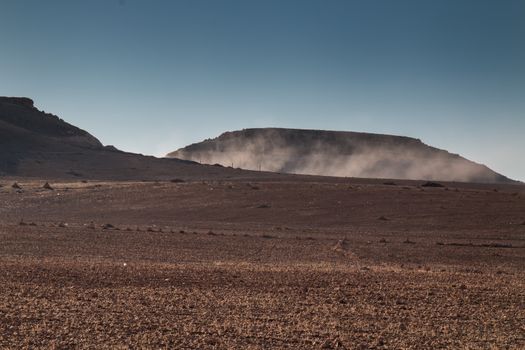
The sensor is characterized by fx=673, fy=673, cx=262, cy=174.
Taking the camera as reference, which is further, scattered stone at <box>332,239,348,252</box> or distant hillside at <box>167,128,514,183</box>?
distant hillside at <box>167,128,514,183</box>

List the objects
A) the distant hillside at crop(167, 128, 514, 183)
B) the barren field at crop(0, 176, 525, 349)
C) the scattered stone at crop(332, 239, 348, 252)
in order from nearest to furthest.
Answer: the barren field at crop(0, 176, 525, 349) → the scattered stone at crop(332, 239, 348, 252) → the distant hillside at crop(167, 128, 514, 183)

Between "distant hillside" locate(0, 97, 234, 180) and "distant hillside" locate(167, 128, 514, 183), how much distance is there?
40.3m

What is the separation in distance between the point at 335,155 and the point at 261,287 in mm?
130144

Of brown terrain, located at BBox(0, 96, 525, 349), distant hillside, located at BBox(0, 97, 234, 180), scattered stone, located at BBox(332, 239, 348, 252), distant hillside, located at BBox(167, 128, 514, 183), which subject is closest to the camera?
brown terrain, located at BBox(0, 96, 525, 349)

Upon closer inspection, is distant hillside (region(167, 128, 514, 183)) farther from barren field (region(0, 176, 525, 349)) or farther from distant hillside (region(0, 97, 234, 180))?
barren field (region(0, 176, 525, 349))

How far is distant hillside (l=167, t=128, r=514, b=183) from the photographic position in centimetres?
13475

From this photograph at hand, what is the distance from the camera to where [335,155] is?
145125 mm

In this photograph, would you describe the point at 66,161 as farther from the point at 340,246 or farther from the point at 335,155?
the point at 340,246

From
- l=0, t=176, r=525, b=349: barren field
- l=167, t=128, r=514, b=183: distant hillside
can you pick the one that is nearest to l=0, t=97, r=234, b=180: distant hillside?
l=167, t=128, r=514, b=183: distant hillside

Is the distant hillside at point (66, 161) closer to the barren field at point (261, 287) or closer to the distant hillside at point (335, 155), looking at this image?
the distant hillside at point (335, 155)

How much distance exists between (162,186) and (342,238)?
93.9 feet

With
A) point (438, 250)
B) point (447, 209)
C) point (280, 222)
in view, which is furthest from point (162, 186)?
point (438, 250)

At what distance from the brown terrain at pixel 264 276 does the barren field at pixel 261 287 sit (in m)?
0.05

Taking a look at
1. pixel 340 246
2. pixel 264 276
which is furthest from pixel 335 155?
pixel 264 276
